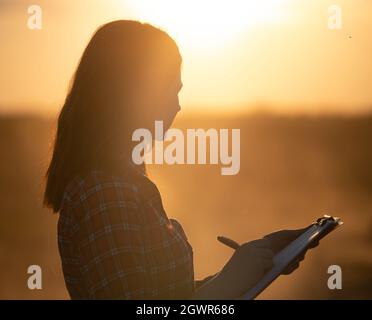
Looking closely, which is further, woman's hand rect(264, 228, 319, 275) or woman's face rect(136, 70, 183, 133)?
woman's hand rect(264, 228, 319, 275)

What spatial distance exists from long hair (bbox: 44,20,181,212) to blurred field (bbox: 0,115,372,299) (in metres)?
4.86

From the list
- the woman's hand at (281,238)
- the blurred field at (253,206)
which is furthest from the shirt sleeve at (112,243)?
the blurred field at (253,206)

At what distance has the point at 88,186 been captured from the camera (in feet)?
5.90

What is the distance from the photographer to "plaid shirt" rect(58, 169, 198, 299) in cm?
177

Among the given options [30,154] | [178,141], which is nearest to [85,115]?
[178,141]

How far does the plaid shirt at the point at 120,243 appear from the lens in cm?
177

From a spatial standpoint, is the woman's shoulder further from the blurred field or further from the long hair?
the blurred field

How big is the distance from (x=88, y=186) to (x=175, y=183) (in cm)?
999

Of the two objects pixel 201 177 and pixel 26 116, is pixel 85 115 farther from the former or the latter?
pixel 26 116

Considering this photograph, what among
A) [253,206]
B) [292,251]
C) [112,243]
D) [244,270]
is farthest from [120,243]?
[253,206]

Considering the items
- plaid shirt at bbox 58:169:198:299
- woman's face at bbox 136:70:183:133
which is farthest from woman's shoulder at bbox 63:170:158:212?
woman's face at bbox 136:70:183:133

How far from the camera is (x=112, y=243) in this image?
176 centimetres

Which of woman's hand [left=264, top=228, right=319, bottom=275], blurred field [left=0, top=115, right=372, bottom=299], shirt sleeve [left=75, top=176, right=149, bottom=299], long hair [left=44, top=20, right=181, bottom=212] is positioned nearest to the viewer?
shirt sleeve [left=75, top=176, right=149, bottom=299]
